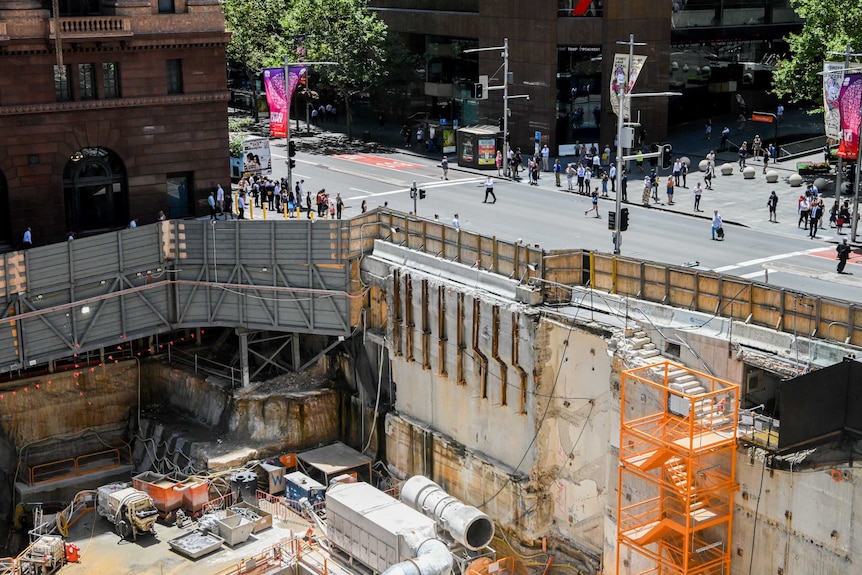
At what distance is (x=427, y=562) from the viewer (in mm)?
43781

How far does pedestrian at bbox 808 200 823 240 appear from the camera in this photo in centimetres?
6950

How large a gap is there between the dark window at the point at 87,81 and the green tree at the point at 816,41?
44.9 m

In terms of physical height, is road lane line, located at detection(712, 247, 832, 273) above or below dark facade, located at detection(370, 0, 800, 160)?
below

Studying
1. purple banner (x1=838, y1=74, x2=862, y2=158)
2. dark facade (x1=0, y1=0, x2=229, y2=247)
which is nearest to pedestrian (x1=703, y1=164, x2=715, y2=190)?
purple banner (x1=838, y1=74, x2=862, y2=158)

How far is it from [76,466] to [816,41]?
5599 centimetres

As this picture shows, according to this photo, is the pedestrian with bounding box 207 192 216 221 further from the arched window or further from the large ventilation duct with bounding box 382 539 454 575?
the large ventilation duct with bounding box 382 539 454 575

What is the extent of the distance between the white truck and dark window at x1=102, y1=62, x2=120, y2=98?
20.8 metres

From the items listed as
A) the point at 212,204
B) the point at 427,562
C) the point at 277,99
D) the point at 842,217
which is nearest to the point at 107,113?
the point at 212,204

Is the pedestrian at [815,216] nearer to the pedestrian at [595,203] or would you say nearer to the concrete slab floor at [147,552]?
the pedestrian at [595,203]

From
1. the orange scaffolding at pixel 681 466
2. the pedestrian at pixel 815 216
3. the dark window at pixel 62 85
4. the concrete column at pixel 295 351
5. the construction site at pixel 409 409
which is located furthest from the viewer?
the pedestrian at pixel 815 216

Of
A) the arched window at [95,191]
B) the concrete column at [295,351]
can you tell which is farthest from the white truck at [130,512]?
the arched window at [95,191]

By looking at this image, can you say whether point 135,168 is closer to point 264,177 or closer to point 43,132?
point 43,132

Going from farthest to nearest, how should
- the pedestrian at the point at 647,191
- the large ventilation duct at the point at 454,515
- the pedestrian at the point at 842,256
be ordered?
the pedestrian at the point at 647,191
the pedestrian at the point at 842,256
the large ventilation duct at the point at 454,515

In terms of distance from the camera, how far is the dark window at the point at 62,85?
5937cm
